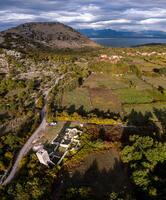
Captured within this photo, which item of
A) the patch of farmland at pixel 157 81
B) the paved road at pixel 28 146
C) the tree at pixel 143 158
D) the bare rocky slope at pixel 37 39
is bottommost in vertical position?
the paved road at pixel 28 146

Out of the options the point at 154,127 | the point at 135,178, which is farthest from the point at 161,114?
the point at 135,178

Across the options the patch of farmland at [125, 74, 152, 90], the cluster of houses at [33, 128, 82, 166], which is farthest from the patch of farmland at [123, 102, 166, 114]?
the cluster of houses at [33, 128, 82, 166]

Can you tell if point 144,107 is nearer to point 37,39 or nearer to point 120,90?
point 120,90

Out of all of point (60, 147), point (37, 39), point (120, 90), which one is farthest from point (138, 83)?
point (37, 39)

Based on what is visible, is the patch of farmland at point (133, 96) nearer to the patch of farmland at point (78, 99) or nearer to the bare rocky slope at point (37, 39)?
the patch of farmland at point (78, 99)

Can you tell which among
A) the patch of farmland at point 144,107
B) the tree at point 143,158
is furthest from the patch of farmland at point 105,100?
the tree at point 143,158
